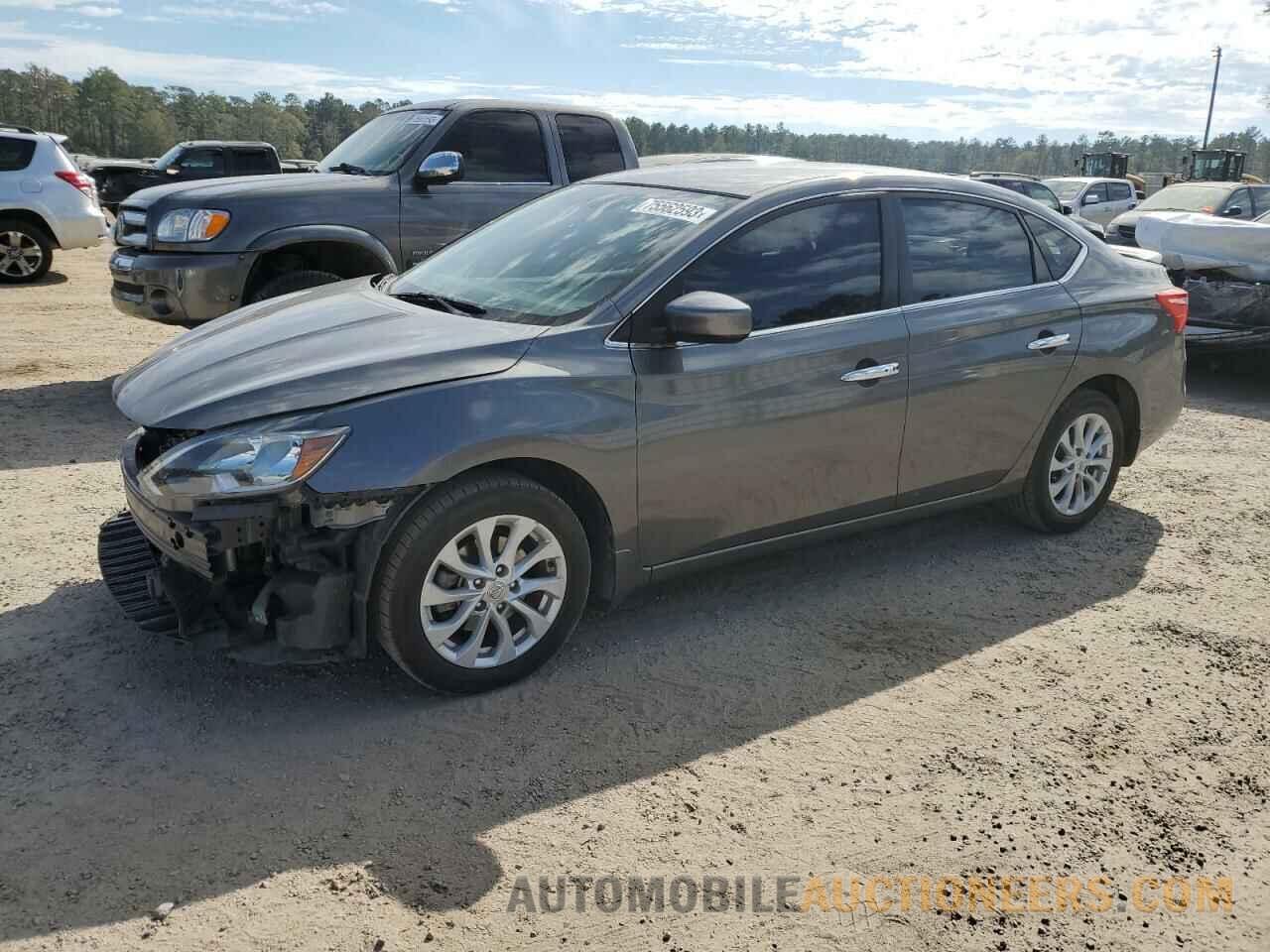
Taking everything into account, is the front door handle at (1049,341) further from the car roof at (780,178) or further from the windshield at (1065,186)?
the windshield at (1065,186)

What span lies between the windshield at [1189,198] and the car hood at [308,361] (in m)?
14.4

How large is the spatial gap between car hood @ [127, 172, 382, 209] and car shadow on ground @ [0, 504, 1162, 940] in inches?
146

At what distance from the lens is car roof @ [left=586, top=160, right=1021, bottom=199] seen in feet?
14.4

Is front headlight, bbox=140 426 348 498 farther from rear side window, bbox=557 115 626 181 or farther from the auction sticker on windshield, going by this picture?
rear side window, bbox=557 115 626 181

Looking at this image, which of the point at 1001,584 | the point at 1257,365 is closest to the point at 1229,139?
the point at 1257,365

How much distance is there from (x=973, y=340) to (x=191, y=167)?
20414 mm

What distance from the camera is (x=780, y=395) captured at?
162 inches

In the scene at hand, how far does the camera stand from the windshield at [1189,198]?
622 inches

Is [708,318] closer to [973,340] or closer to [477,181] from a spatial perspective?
[973,340]

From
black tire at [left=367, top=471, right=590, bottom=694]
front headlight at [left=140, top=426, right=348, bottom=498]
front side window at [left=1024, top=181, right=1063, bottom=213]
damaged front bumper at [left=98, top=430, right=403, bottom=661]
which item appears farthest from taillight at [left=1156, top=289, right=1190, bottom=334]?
front side window at [left=1024, top=181, right=1063, bottom=213]

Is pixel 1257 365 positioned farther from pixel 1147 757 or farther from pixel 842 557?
pixel 1147 757

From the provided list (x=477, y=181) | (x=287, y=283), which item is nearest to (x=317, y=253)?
(x=287, y=283)

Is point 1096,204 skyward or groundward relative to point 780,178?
skyward

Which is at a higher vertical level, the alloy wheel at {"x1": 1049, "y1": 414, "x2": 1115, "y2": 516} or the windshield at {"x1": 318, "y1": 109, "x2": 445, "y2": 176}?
the windshield at {"x1": 318, "y1": 109, "x2": 445, "y2": 176}
